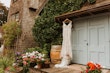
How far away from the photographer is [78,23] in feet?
24.1

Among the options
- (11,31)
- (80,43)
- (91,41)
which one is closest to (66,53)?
(80,43)

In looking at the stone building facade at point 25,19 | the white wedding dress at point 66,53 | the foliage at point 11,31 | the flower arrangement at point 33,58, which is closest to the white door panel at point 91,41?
the white wedding dress at point 66,53

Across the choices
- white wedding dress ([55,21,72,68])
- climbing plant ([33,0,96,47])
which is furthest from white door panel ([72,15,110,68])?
climbing plant ([33,0,96,47])

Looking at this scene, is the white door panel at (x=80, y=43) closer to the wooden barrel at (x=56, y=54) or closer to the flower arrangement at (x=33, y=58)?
the wooden barrel at (x=56, y=54)

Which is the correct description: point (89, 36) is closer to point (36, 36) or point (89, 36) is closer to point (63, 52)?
point (63, 52)

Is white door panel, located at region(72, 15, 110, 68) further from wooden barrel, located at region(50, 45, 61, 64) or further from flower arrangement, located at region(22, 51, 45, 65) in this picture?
flower arrangement, located at region(22, 51, 45, 65)

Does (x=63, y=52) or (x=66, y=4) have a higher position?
(x=66, y=4)

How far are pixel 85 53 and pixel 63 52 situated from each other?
118cm

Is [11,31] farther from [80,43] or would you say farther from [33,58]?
[80,43]

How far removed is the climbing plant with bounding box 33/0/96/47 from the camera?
26.8 ft

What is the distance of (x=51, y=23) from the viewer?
8602mm

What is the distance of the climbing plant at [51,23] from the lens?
8.18 metres

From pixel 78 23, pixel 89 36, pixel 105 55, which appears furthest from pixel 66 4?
pixel 105 55

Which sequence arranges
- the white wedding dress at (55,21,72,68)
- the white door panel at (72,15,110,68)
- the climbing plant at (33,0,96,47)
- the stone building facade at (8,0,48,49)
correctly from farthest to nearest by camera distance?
the stone building facade at (8,0,48,49)
the climbing plant at (33,0,96,47)
the white wedding dress at (55,21,72,68)
the white door panel at (72,15,110,68)
